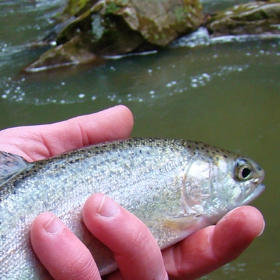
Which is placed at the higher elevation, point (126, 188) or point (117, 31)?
point (126, 188)

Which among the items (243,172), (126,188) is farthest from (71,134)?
(243,172)

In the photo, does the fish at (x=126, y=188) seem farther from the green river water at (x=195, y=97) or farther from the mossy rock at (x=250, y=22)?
the mossy rock at (x=250, y=22)

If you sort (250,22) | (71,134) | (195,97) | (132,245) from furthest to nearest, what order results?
1. (250,22)
2. (195,97)
3. (71,134)
4. (132,245)

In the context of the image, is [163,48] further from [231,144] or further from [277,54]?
[231,144]

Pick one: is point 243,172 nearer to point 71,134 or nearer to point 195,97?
point 71,134

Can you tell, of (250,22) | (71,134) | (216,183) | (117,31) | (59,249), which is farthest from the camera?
(250,22)

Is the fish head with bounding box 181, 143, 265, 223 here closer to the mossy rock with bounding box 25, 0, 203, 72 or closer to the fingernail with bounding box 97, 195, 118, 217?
the fingernail with bounding box 97, 195, 118, 217

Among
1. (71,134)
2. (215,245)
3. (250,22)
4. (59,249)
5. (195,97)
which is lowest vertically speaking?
(195,97)

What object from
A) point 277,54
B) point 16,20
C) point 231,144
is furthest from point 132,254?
point 16,20
